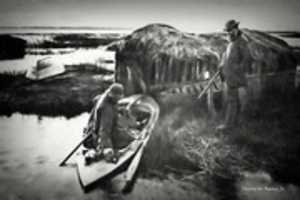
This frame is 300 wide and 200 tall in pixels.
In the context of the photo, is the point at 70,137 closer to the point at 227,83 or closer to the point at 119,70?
the point at 119,70

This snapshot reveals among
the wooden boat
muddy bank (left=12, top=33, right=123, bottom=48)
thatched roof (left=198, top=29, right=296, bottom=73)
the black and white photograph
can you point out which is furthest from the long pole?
muddy bank (left=12, top=33, right=123, bottom=48)

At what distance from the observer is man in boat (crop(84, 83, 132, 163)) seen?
8.66 feet

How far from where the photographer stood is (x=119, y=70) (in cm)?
281

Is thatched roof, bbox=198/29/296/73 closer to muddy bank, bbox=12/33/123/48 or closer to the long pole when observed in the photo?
the long pole

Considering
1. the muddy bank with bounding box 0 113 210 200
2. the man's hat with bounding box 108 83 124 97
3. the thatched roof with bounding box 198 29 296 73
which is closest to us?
the muddy bank with bounding box 0 113 210 200

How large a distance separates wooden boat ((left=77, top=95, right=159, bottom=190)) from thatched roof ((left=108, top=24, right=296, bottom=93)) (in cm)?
13

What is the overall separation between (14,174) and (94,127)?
760 millimetres

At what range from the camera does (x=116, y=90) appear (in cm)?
275

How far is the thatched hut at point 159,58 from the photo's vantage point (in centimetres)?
280

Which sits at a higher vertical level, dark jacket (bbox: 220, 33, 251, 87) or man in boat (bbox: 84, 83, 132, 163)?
dark jacket (bbox: 220, 33, 251, 87)

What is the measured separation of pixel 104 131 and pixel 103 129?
19 mm

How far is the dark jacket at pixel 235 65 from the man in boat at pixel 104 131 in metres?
1.00

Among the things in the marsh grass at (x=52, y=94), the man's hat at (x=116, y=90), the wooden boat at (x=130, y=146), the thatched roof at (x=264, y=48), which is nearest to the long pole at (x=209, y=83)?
the thatched roof at (x=264, y=48)

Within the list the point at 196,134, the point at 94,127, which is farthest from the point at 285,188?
the point at 94,127
